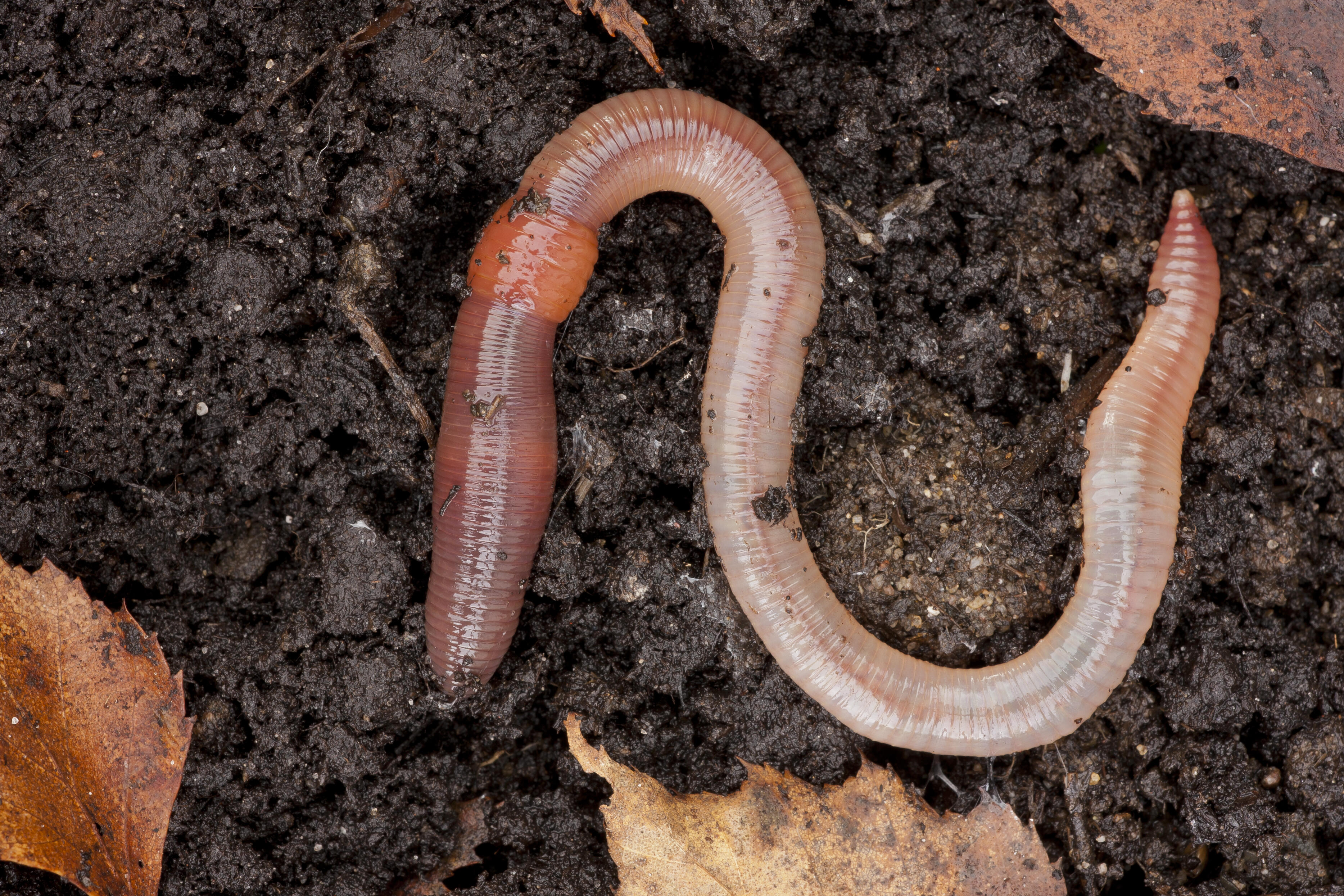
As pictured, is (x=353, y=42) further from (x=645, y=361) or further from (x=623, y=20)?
(x=645, y=361)

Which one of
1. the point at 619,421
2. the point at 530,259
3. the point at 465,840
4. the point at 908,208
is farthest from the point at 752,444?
the point at 465,840

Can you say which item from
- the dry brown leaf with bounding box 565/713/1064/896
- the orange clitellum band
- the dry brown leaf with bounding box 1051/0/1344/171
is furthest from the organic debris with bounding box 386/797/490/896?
the dry brown leaf with bounding box 1051/0/1344/171

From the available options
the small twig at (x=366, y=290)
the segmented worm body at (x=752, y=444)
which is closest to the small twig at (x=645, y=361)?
the segmented worm body at (x=752, y=444)

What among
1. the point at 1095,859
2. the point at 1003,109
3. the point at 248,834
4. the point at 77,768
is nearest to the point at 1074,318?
the point at 1003,109

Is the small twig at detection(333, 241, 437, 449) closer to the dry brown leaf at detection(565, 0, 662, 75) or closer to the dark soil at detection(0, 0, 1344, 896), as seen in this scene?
the dark soil at detection(0, 0, 1344, 896)

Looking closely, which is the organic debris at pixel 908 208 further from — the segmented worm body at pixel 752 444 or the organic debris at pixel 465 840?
the organic debris at pixel 465 840

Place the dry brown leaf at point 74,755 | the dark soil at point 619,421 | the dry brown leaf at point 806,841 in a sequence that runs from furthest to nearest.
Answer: the dark soil at point 619,421 < the dry brown leaf at point 806,841 < the dry brown leaf at point 74,755
